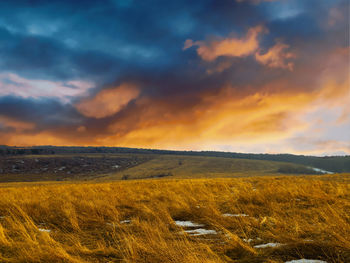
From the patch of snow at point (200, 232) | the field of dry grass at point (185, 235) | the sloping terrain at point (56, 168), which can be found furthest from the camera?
the sloping terrain at point (56, 168)

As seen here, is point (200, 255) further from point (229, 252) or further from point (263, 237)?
point (263, 237)

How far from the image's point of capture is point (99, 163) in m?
144

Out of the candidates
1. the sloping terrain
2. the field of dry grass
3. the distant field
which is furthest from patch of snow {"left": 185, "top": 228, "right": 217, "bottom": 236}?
the sloping terrain

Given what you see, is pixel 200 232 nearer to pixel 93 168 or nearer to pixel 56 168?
pixel 93 168

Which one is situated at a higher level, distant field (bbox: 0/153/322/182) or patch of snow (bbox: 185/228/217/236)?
patch of snow (bbox: 185/228/217/236)

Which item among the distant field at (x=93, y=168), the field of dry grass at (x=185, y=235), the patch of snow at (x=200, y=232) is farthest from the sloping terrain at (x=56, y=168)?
the patch of snow at (x=200, y=232)

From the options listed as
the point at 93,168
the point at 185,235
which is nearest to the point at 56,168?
the point at 93,168

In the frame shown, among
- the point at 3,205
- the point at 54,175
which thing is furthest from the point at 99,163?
the point at 3,205

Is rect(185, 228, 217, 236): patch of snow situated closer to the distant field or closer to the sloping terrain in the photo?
the distant field

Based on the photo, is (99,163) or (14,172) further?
(99,163)

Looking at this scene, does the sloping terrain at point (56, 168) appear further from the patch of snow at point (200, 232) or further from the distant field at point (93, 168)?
the patch of snow at point (200, 232)

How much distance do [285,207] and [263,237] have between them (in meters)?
3.35

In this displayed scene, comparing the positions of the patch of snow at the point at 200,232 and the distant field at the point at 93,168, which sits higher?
the patch of snow at the point at 200,232

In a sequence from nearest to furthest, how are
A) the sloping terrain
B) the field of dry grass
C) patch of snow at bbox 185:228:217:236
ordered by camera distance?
the field of dry grass, patch of snow at bbox 185:228:217:236, the sloping terrain
